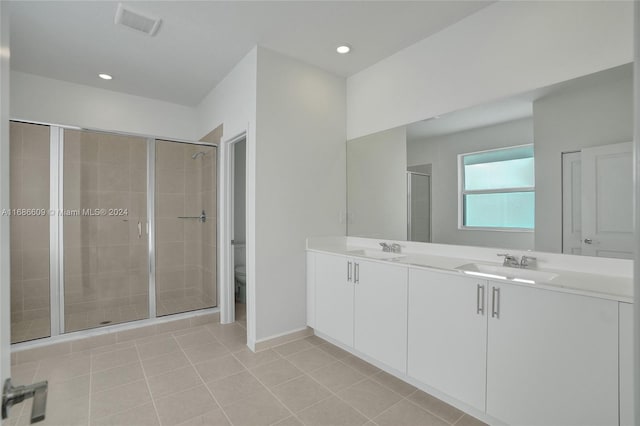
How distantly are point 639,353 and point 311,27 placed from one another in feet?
8.92

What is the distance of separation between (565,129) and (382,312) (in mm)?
1688

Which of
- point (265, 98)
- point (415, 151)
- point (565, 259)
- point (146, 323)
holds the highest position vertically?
point (265, 98)

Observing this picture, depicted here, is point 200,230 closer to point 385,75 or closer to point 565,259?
point 385,75

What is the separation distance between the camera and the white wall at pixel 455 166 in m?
2.08

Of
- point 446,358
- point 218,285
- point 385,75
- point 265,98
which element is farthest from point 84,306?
point 385,75

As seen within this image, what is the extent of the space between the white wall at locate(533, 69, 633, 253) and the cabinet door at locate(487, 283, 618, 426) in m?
0.59

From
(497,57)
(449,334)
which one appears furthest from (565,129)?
(449,334)

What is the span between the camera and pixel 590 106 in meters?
1.77

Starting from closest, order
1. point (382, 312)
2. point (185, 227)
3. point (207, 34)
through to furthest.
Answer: point (382, 312) → point (207, 34) → point (185, 227)

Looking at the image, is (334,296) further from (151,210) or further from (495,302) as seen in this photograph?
(151,210)

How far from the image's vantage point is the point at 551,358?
1468mm

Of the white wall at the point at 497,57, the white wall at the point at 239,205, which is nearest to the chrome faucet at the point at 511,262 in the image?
the white wall at the point at 497,57

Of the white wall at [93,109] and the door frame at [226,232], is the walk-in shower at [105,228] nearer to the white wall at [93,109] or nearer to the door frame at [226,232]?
the door frame at [226,232]

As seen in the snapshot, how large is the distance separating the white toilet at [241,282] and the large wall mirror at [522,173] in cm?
195
